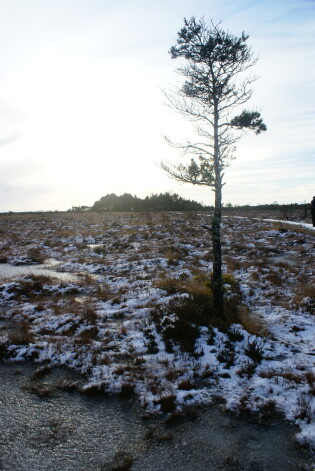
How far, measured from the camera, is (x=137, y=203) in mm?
49000

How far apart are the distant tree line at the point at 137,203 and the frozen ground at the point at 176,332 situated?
102 ft

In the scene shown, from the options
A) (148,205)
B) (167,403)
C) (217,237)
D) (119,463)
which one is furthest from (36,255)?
(148,205)

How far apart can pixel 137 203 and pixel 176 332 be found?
141ft

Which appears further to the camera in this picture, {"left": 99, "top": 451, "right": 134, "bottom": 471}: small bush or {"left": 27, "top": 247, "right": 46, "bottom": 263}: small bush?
{"left": 27, "top": 247, "right": 46, "bottom": 263}: small bush

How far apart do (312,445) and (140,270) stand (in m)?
9.62

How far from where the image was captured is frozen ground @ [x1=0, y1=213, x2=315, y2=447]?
497 centimetres

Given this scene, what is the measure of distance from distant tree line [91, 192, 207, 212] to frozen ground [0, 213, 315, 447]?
3103cm

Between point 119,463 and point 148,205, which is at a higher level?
point 148,205

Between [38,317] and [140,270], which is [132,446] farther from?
[140,270]

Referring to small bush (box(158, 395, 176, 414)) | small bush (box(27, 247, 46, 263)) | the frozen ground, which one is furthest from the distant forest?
small bush (box(158, 395, 176, 414))

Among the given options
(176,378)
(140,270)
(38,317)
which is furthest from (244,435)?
(140,270)

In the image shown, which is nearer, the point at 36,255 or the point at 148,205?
the point at 36,255

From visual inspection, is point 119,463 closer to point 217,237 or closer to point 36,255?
point 217,237

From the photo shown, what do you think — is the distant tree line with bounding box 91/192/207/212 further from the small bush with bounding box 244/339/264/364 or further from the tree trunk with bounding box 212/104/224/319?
the small bush with bounding box 244/339/264/364
